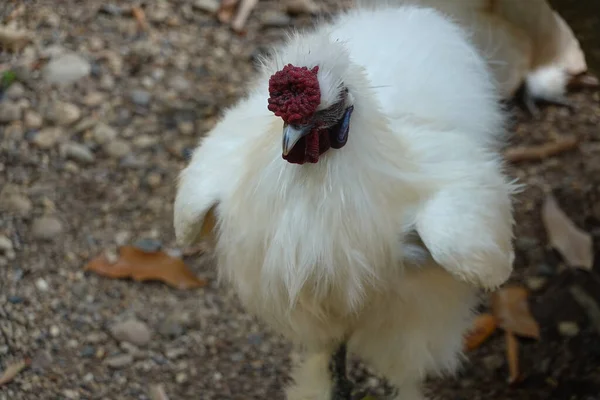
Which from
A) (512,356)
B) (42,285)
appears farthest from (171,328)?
(512,356)

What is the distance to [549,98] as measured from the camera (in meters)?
4.40

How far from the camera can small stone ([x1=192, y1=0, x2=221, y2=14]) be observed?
188 inches

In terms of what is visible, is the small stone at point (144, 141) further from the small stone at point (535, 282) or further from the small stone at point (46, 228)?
the small stone at point (535, 282)

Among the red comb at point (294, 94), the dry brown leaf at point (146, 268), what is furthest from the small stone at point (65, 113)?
the red comb at point (294, 94)

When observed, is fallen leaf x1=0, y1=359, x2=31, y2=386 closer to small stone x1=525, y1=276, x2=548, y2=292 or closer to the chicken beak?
the chicken beak

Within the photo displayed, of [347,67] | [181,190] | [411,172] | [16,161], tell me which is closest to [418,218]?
[411,172]

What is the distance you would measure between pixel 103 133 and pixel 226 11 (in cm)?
121

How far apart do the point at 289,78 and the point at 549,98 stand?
9.13 feet

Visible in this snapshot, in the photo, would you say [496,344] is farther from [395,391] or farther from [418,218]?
[418,218]

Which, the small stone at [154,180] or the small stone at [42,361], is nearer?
the small stone at [42,361]

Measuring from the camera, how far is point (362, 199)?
2227mm

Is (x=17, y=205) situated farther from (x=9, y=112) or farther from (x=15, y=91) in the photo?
(x=15, y=91)

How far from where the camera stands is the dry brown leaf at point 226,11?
4.75 m

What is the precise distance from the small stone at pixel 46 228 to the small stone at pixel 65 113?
664 millimetres
